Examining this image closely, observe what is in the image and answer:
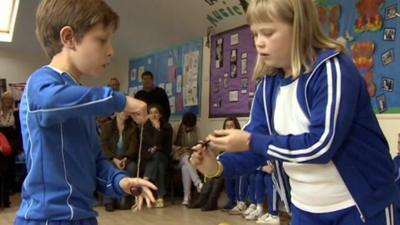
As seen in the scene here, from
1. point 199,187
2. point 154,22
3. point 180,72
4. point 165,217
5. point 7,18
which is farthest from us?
point 7,18

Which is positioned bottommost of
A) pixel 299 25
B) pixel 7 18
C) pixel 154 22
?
pixel 299 25

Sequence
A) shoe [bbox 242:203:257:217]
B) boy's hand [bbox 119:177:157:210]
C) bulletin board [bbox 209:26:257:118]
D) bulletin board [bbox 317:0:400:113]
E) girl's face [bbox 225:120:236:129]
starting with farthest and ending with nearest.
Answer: bulletin board [bbox 209:26:257:118] < girl's face [bbox 225:120:236:129] < shoe [bbox 242:203:257:217] < bulletin board [bbox 317:0:400:113] < boy's hand [bbox 119:177:157:210]

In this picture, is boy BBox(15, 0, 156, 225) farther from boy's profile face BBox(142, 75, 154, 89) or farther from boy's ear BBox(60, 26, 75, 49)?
boy's profile face BBox(142, 75, 154, 89)

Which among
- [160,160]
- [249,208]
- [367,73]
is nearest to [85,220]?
[367,73]

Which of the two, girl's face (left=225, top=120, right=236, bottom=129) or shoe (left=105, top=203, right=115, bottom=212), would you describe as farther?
shoe (left=105, top=203, right=115, bottom=212)

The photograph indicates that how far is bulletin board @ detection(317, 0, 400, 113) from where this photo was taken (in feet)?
13.0

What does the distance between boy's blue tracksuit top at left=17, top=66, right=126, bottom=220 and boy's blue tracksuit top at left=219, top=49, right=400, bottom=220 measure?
429mm

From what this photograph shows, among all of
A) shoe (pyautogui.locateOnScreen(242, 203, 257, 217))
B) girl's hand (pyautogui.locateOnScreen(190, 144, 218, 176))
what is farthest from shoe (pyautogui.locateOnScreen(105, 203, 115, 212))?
girl's hand (pyautogui.locateOnScreen(190, 144, 218, 176))

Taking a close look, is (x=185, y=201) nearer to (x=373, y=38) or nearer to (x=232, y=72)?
(x=232, y=72)

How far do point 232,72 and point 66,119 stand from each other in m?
4.78

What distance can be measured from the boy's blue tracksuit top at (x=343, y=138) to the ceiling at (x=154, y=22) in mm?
4113

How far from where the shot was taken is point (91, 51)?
Answer: 1.33 metres

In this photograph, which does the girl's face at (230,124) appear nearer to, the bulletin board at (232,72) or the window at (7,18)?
the bulletin board at (232,72)

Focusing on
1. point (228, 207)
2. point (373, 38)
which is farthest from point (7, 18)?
point (373, 38)
